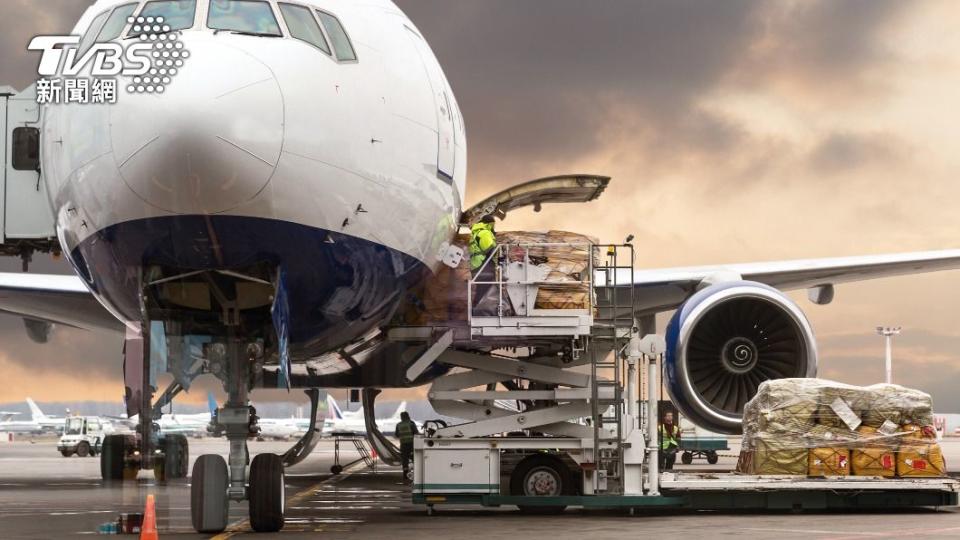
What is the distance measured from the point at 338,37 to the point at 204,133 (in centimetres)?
175

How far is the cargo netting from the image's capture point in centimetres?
1366

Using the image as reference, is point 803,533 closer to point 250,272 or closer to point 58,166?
point 250,272

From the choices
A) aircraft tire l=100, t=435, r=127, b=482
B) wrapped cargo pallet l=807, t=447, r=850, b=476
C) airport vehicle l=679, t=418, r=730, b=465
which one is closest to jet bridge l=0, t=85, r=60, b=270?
wrapped cargo pallet l=807, t=447, r=850, b=476

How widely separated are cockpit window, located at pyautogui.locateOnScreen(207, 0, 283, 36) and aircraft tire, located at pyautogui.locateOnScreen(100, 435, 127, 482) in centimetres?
1175

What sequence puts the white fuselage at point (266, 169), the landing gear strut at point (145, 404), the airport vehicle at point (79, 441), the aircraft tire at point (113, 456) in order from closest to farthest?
the white fuselage at point (266, 169) < the landing gear strut at point (145, 404) < the aircraft tire at point (113, 456) < the airport vehicle at point (79, 441)

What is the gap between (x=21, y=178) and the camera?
38.3 ft

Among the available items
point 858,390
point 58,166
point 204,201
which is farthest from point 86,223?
point 858,390

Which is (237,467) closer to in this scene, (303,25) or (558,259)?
(303,25)

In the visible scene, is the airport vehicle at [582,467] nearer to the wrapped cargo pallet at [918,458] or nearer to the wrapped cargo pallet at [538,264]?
the wrapped cargo pallet at [918,458]

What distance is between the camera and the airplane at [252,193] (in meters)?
8.62

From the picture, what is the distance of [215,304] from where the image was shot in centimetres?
1010

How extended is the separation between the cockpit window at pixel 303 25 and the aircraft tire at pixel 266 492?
3.19 meters

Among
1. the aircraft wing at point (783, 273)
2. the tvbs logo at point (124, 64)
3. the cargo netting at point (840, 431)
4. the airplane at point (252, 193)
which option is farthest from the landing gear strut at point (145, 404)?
the aircraft wing at point (783, 273)

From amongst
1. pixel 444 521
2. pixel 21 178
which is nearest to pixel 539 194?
pixel 444 521
